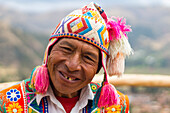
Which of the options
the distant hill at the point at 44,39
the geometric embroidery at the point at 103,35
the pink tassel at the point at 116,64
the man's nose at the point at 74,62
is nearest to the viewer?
the man's nose at the point at 74,62

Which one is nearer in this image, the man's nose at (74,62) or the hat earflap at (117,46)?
the man's nose at (74,62)

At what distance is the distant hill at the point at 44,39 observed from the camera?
7.04 meters

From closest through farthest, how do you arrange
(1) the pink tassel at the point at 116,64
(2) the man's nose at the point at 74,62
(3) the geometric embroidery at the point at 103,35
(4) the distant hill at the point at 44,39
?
1. (2) the man's nose at the point at 74,62
2. (3) the geometric embroidery at the point at 103,35
3. (1) the pink tassel at the point at 116,64
4. (4) the distant hill at the point at 44,39

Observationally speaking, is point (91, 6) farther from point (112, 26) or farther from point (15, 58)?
point (15, 58)

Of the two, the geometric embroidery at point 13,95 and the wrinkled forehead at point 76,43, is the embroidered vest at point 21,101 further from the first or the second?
the wrinkled forehead at point 76,43

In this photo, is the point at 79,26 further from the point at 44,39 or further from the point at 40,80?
the point at 44,39

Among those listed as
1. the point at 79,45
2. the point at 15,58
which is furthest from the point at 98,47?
the point at 15,58

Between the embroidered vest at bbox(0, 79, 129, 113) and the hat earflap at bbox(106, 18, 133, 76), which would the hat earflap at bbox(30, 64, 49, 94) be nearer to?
the embroidered vest at bbox(0, 79, 129, 113)

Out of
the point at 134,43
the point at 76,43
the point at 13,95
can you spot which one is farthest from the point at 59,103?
the point at 134,43

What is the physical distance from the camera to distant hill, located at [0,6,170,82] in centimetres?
704

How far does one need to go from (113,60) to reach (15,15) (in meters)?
9.40

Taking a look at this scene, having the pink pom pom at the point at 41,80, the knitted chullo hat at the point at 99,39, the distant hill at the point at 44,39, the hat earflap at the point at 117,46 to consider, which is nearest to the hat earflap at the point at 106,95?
the knitted chullo hat at the point at 99,39

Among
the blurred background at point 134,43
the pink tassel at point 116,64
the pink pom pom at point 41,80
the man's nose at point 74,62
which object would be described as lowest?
the pink pom pom at point 41,80

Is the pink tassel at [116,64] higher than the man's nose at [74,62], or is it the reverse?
the pink tassel at [116,64]
